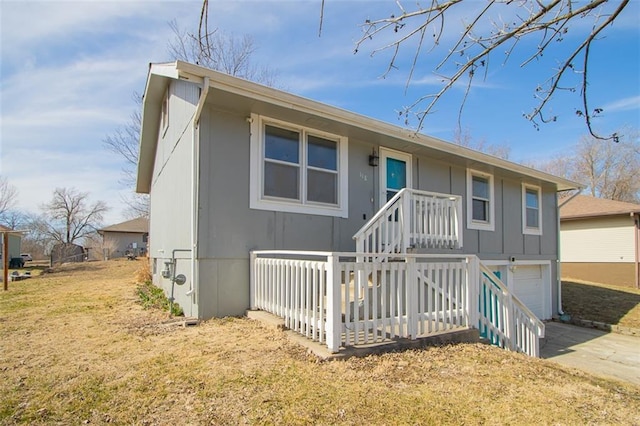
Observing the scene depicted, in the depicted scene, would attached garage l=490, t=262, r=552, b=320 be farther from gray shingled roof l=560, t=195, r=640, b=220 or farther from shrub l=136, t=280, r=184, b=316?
shrub l=136, t=280, r=184, b=316

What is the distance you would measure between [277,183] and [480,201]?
6.55 meters

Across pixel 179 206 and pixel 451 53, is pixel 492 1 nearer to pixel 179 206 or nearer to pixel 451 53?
pixel 451 53

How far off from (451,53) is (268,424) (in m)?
3.50

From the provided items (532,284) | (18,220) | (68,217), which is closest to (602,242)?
(532,284)

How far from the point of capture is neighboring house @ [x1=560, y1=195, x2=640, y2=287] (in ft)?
51.3

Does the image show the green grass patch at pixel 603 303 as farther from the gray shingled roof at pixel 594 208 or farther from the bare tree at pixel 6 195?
the bare tree at pixel 6 195

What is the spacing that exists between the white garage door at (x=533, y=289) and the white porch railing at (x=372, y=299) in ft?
16.9

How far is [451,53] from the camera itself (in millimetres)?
3420

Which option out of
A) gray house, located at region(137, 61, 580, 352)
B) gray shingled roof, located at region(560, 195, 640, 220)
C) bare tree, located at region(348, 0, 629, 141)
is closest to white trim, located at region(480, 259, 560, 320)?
gray house, located at region(137, 61, 580, 352)

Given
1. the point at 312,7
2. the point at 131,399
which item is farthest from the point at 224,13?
the point at 131,399

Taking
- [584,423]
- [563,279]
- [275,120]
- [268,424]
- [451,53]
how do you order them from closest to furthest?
[268,424], [584,423], [451,53], [275,120], [563,279]

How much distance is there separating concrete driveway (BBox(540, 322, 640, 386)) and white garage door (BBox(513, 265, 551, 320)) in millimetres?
703

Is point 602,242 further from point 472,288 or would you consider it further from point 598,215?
point 472,288

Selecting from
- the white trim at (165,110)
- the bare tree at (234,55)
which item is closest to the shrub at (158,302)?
the white trim at (165,110)
